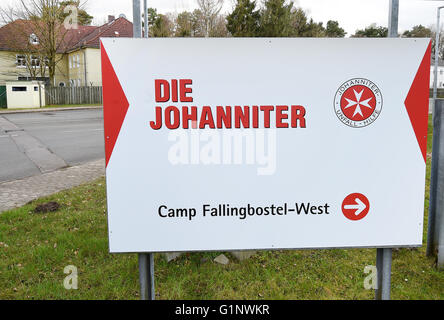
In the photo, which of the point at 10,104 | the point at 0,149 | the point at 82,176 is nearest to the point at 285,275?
the point at 82,176

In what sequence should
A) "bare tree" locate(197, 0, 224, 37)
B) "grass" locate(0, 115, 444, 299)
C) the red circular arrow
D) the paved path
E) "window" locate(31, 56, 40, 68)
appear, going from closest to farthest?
the red circular arrow
"grass" locate(0, 115, 444, 299)
the paved path
"bare tree" locate(197, 0, 224, 37)
"window" locate(31, 56, 40, 68)

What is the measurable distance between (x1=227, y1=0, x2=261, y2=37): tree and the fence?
1374 centimetres

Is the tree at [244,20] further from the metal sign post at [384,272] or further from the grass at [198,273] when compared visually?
the metal sign post at [384,272]

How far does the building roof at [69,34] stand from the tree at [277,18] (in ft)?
44.6

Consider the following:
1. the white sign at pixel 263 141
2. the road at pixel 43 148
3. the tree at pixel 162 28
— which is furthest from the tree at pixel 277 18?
the white sign at pixel 263 141

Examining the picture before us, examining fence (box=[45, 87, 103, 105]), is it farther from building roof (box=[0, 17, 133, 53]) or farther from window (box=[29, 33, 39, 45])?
window (box=[29, 33, 39, 45])

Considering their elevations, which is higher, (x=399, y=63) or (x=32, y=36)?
(x=32, y=36)

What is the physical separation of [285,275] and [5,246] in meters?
2.92

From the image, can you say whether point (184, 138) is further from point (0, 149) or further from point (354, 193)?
point (0, 149)

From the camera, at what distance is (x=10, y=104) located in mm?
29516

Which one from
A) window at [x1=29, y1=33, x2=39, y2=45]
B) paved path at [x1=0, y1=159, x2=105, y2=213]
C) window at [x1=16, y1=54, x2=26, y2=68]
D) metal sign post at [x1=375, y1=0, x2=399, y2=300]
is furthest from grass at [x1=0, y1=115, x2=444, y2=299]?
window at [x1=16, y1=54, x2=26, y2=68]

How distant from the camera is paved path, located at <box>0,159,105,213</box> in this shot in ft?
20.1
